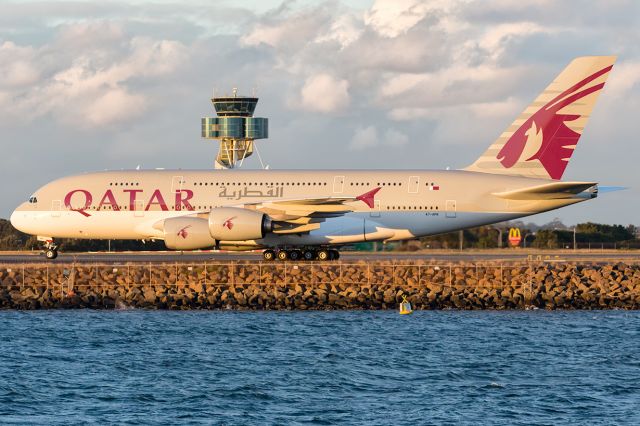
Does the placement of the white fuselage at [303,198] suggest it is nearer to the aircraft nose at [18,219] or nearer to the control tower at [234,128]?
the aircraft nose at [18,219]

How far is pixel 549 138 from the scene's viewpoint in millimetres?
56281

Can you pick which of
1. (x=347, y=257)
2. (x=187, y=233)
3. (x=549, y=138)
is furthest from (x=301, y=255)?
(x=549, y=138)

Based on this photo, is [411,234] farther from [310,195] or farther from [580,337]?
[580,337]

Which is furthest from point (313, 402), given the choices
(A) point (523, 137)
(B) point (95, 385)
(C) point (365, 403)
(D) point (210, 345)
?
(A) point (523, 137)

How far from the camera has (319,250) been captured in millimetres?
56375

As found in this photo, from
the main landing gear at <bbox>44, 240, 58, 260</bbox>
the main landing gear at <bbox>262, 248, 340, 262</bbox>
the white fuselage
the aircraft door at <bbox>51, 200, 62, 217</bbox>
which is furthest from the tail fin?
the main landing gear at <bbox>44, 240, 58, 260</bbox>

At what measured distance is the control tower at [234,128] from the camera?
106 metres

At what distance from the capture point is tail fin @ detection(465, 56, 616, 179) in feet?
185

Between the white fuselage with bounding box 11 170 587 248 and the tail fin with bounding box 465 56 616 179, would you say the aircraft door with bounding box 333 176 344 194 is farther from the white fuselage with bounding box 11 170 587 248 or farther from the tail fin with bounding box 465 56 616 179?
the tail fin with bounding box 465 56 616 179

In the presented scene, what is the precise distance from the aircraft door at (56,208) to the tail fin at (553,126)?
20.3 m

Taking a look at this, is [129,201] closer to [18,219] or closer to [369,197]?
[18,219]

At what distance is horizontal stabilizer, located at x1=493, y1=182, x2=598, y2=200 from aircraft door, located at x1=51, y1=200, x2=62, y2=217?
20.8 meters

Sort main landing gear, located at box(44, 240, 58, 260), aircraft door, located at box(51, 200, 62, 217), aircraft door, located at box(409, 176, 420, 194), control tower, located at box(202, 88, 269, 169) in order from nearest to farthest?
aircraft door, located at box(409, 176, 420, 194) → aircraft door, located at box(51, 200, 62, 217) → main landing gear, located at box(44, 240, 58, 260) → control tower, located at box(202, 88, 269, 169)

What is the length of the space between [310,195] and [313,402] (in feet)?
89.6
